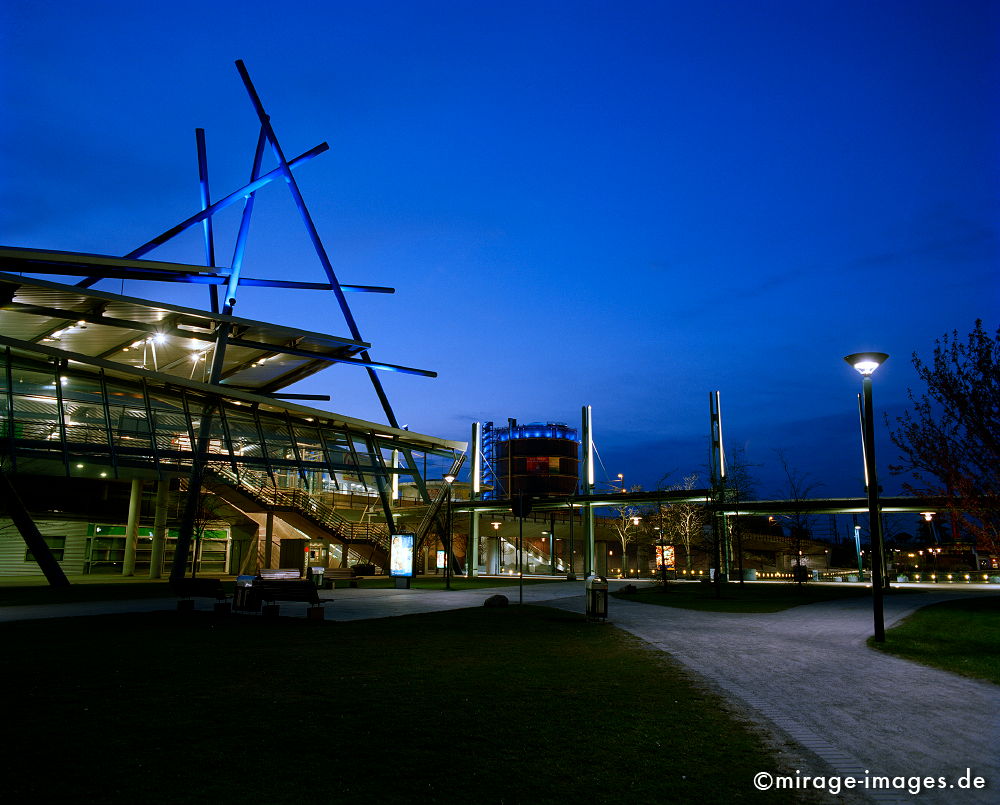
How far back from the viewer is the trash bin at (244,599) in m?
18.2

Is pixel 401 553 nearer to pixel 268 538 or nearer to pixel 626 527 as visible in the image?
pixel 268 538

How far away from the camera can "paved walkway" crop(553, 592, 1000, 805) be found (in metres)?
5.54

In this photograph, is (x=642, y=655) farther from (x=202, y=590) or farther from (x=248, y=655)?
(x=202, y=590)

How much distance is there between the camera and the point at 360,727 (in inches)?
252

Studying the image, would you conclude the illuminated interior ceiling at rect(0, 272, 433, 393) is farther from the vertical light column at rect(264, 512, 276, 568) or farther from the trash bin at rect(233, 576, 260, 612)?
the trash bin at rect(233, 576, 260, 612)

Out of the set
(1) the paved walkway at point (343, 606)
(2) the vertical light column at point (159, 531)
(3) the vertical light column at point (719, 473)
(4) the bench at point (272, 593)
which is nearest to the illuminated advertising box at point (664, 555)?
(3) the vertical light column at point (719, 473)

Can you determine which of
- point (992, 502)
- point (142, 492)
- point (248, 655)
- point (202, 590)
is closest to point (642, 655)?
point (248, 655)

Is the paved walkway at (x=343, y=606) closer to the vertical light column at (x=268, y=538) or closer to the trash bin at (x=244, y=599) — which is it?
the trash bin at (x=244, y=599)

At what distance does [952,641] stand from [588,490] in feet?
122

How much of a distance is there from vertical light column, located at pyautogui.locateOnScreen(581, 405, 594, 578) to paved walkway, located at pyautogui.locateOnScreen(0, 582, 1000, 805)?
30384 mm

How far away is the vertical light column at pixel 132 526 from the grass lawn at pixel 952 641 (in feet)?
111

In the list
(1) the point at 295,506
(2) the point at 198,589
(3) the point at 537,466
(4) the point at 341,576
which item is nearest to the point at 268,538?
(1) the point at 295,506

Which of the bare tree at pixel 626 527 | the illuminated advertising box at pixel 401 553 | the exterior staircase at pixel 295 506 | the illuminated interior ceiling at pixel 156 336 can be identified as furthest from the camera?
the bare tree at pixel 626 527

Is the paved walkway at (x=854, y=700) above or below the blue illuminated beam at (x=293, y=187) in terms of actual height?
below
